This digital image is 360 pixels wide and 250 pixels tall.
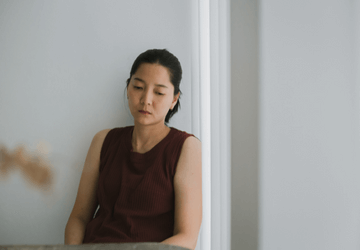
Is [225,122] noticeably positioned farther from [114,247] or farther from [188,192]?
[114,247]

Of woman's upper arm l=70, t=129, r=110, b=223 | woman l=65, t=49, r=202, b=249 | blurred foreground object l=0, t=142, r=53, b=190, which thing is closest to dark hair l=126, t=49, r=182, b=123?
woman l=65, t=49, r=202, b=249

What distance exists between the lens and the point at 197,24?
72cm

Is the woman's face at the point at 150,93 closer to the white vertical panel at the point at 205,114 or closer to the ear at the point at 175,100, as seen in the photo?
the ear at the point at 175,100

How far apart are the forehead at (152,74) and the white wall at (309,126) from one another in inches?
11.9

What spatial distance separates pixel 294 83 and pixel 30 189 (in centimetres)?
85

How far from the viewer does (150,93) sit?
2.20 ft

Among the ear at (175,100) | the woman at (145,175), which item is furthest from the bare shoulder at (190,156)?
the ear at (175,100)

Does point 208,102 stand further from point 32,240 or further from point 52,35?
point 32,240

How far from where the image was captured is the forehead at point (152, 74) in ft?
2.20

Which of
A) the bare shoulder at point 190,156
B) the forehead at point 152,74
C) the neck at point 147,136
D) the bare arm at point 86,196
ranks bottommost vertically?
the bare arm at point 86,196

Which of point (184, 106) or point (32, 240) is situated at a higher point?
point (184, 106)

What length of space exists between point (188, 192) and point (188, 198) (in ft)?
0.05

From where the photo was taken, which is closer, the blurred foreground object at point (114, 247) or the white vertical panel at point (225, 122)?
the blurred foreground object at point (114, 247)

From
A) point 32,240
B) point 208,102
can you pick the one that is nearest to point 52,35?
point 208,102
